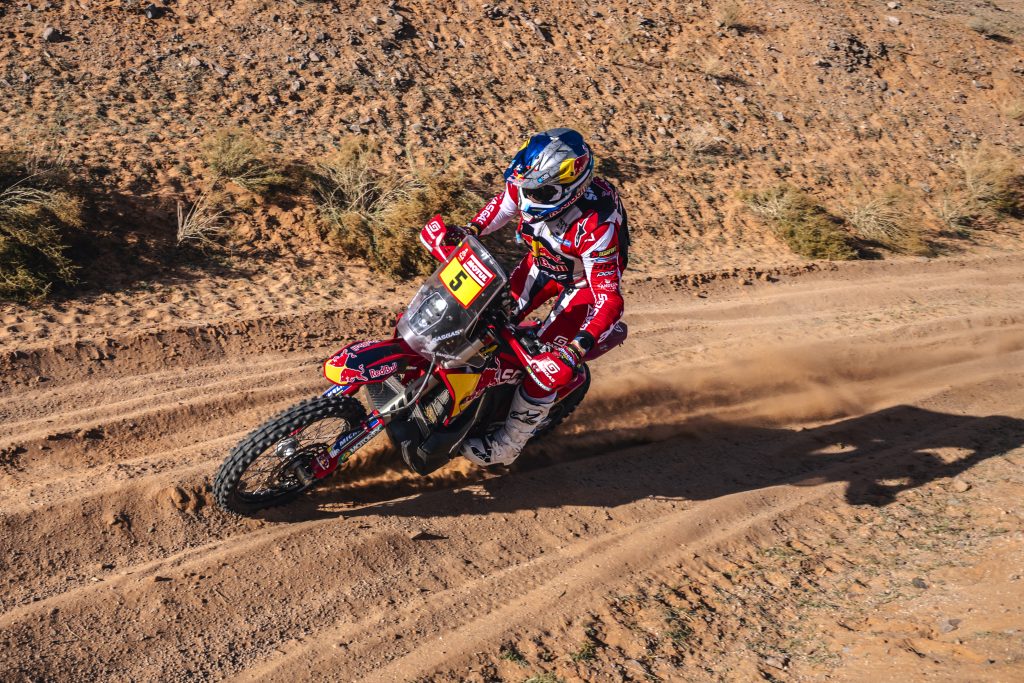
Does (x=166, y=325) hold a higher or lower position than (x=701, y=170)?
lower

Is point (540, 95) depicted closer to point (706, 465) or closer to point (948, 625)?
point (706, 465)

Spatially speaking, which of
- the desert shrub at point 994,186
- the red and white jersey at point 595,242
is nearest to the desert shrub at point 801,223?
the desert shrub at point 994,186

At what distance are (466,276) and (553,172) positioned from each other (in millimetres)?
926

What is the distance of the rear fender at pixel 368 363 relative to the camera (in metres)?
4.80

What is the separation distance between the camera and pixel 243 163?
9.76 meters

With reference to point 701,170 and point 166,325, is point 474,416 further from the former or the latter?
point 701,170

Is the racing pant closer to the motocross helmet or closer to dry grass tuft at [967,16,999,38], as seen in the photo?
the motocross helmet

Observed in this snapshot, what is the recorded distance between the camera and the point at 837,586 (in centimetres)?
549

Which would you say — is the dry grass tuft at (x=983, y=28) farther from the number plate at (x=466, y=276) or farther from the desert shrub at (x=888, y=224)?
the number plate at (x=466, y=276)

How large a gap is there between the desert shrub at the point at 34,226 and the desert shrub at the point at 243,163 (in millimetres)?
1628

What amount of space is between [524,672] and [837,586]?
7.73ft

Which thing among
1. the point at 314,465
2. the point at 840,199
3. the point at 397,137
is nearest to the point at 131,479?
the point at 314,465

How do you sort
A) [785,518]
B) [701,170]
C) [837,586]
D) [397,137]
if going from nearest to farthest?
[837,586]
[785,518]
[397,137]
[701,170]

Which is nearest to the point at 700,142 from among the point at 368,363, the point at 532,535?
the point at 532,535
